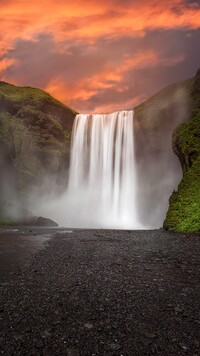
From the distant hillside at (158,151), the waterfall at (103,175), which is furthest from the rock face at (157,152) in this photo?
the waterfall at (103,175)

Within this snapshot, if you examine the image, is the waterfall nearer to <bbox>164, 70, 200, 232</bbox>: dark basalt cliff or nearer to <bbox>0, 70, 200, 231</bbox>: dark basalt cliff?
<bbox>0, 70, 200, 231</bbox>: dark basalt cliff

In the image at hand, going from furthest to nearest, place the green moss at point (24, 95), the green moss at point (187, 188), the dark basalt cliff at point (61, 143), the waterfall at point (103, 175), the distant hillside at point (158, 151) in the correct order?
the green moss at point (24, 95) → the waterfall at point (103, 175) → the distant hillside at point (158, 151) → the dark basalt cliff at point (61, 143) → the green moss at point (187, 188)

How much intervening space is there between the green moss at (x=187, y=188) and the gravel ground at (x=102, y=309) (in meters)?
14.3

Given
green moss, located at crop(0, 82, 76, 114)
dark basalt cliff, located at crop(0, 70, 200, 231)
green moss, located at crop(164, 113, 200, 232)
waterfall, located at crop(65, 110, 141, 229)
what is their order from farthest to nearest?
green moss, located at crop(0, 82, 76, 114) < waterfall, located at crop(65, 110, 141, 229) < dark basalt cliff, located at crop(0, 70, 200, 231) < green moss, located at crop(164, 113, 200, 232)

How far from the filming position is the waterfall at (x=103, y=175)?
57219mm

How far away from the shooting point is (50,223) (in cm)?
4738

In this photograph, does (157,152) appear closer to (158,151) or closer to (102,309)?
(158,151)

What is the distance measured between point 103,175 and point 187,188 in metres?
30.4

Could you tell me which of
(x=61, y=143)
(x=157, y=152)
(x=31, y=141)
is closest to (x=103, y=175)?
(x=157, y=152)

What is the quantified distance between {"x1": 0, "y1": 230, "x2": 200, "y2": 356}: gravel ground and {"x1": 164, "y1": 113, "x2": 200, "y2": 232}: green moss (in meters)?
14.3

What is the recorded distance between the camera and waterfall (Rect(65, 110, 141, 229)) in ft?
188

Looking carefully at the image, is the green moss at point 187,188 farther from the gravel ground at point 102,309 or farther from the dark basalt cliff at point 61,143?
the gravel ground at point 102,309

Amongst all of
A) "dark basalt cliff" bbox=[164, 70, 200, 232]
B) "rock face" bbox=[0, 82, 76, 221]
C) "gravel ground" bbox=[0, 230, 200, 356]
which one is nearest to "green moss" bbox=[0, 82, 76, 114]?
"rock face" bbox=[0, 82, 76, 221]

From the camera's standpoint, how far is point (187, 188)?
2970cm
